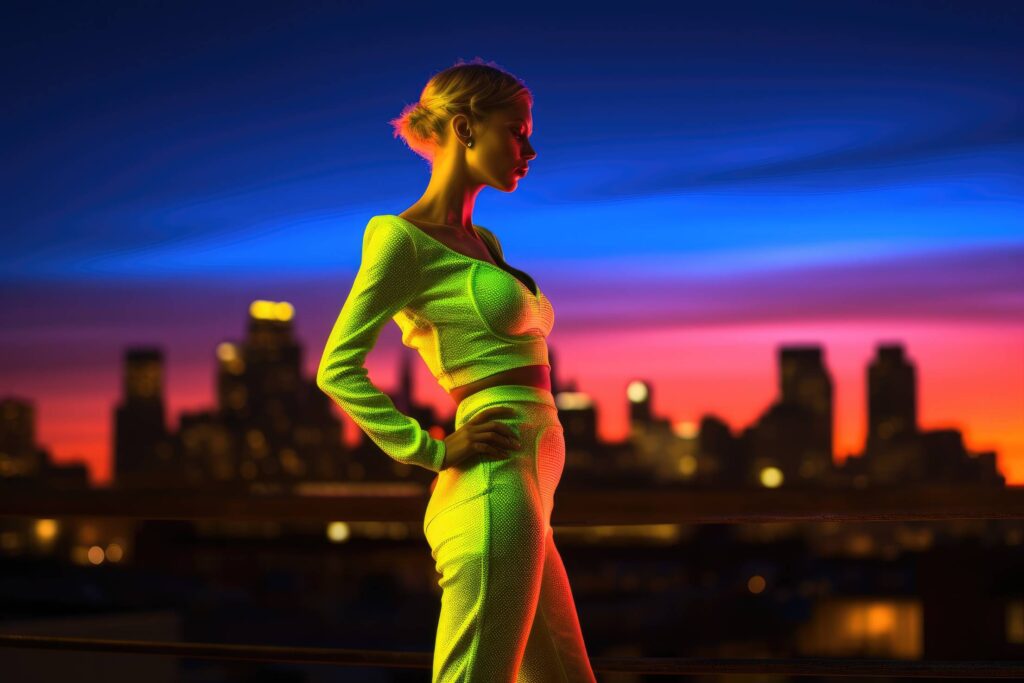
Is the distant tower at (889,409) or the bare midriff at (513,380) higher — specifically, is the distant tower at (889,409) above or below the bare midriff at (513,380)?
above

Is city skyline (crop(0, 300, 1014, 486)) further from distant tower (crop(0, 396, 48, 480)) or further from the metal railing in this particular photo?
the metal railing

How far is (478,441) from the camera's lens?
1673mm

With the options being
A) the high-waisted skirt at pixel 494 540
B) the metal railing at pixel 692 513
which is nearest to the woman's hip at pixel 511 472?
the high-waisted skirt at pixel 494 540

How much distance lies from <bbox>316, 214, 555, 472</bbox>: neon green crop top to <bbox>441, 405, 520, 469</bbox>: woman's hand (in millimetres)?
16

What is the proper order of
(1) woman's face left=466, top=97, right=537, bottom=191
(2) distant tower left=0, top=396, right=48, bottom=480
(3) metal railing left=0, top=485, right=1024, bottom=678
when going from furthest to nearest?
(2) distant tower left=0, top=396, right=48, bottom=480
(3) metal railing left=0, top=485, right=1024, bottom=678
(1) woman's face left=466, top=97, right=537, bottom=191

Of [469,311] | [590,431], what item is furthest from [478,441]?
[590,431]

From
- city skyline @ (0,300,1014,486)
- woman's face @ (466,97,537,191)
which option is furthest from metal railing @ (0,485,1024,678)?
city skyline @ (0,300,1014,486)

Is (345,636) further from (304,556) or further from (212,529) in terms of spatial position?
(304,556)

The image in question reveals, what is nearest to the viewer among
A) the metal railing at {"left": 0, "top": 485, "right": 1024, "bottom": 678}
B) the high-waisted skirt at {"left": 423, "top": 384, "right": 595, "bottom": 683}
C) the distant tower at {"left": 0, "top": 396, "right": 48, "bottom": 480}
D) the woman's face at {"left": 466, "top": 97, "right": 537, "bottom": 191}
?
the high-waisted skirt at {"left": 423, "top": 384, "right": 595, "bottom": 683}

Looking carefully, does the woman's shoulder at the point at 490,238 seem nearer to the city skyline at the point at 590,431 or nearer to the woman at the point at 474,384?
the woman at the point at 474,384

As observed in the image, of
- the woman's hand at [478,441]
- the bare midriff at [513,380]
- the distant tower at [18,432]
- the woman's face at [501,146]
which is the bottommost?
the woman's hand at [478,441]

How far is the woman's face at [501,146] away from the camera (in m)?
1.76

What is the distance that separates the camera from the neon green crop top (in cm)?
169

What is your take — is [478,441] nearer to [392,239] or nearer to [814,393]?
[392,239]
